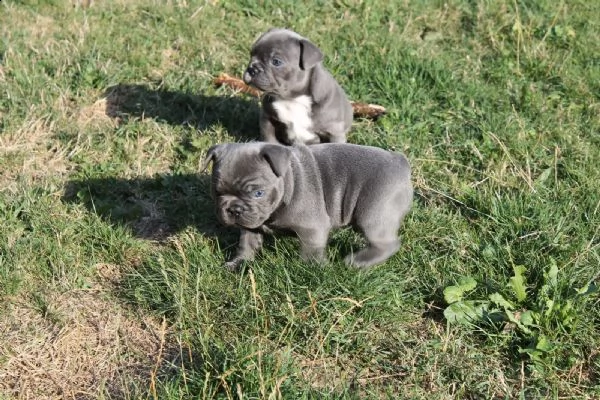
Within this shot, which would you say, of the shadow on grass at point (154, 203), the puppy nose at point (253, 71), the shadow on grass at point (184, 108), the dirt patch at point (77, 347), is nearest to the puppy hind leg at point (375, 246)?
the shadow on grass at point (154, 203)

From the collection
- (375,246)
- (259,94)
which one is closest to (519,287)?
(375,246)

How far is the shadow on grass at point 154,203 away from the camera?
638cm

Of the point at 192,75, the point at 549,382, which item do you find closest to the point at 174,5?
the point at 192,75

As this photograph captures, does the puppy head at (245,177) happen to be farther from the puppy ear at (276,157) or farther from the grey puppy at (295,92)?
the grey puppy at (295,92)

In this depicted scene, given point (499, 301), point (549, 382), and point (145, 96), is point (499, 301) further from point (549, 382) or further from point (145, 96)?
point (145, 96)

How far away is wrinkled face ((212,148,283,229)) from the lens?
5281 mm

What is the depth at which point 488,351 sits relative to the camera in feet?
17.0

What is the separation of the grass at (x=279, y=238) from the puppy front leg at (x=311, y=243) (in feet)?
0.42

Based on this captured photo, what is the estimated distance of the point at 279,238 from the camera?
5.89 metres

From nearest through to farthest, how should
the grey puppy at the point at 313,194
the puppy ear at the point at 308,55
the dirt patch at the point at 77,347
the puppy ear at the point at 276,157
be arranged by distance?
the dirt patch at the point at 77,347
the puppy ear at the point at 276,157
the grey puppy at the point at 313,194
the puppy ear at the point at 308,55

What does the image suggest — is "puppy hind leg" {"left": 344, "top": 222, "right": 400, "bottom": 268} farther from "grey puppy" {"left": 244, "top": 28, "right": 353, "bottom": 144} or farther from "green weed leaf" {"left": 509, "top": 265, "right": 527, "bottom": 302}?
"grey puppy" {"left": 244, "top": 28, "right": 353, "bottom": 144}

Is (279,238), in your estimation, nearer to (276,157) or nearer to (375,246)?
(375,246)

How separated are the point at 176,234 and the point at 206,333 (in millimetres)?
1639

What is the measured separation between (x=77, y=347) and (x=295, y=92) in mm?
3055
